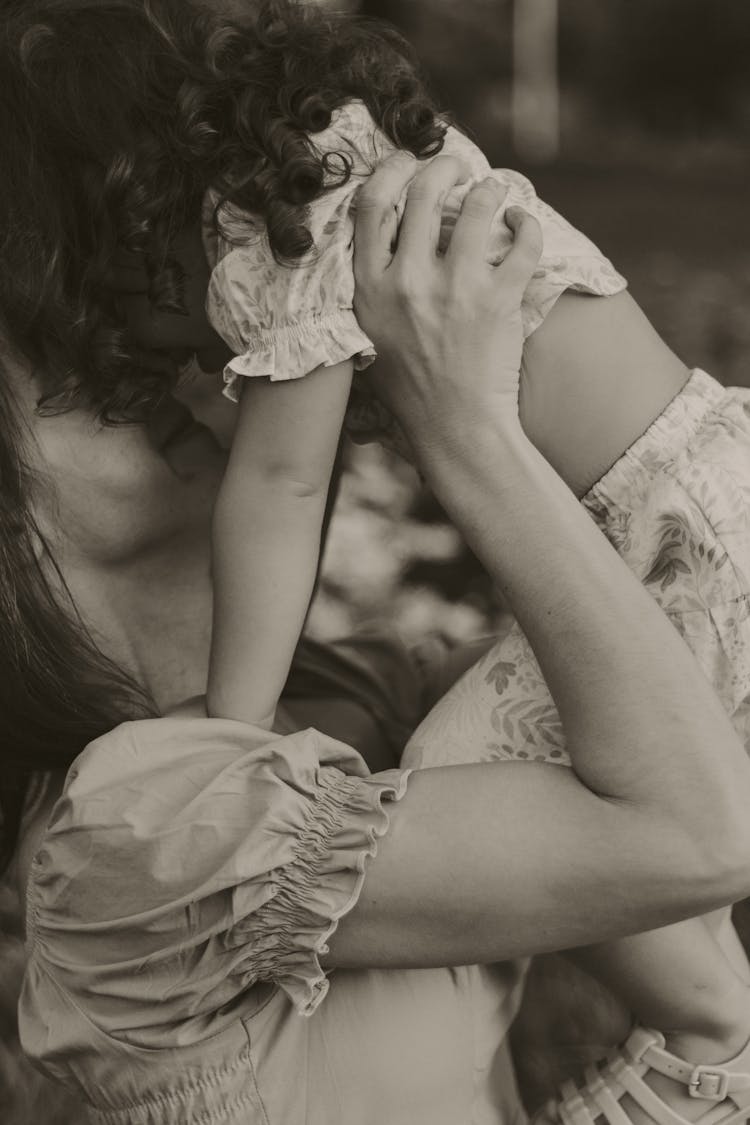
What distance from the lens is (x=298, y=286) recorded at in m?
1.28

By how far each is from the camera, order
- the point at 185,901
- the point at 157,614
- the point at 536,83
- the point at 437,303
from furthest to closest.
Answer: the point at 536,83
the point at 157,614
the point at 437,303
the point at 185,901

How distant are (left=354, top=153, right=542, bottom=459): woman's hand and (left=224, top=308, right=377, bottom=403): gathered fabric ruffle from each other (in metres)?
0.02

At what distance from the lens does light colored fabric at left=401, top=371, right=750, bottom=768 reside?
1.34m

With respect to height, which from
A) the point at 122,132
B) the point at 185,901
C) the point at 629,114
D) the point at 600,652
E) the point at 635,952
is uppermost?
the point at 122,132

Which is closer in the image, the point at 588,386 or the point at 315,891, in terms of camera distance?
the point at 315,891

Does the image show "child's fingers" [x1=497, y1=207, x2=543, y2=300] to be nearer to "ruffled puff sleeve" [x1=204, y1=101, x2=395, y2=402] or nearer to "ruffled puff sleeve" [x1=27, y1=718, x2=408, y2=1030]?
"ruffled puff sleeve" [x1=204, y1=101, x2=395, y2=402]

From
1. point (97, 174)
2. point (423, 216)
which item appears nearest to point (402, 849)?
point (423, 216)

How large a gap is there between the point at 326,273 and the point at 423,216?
104mm

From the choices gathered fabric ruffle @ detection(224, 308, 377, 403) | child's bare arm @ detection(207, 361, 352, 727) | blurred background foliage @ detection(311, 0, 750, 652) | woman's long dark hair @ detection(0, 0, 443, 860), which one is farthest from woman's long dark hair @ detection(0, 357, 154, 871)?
blurred background foliage @ detection(311, 0, 750, 652)

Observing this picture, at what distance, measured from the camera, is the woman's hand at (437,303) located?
1.22 meters

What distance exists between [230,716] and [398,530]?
4.68 feet

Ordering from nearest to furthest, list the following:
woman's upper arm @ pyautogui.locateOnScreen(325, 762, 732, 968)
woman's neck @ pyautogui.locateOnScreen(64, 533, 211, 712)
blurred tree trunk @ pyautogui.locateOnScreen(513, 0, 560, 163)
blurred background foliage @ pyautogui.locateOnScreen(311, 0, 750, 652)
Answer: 1. woman's upper arm @ pyautogui.locateOnScreen(325, 762, 732, 968)
2. woman's neck @ pyautogui.locateOnScreen(64, 533, 211, 712)
3. blurred background foliage @ pyautogui.locateOnScreen(311, 0, 750, 652)
4. blurred tree trunk @ pyautogui.locateOnScreen(513, 0, 560, 163)

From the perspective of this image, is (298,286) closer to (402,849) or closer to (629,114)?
(402,849)

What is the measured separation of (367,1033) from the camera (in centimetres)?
120
